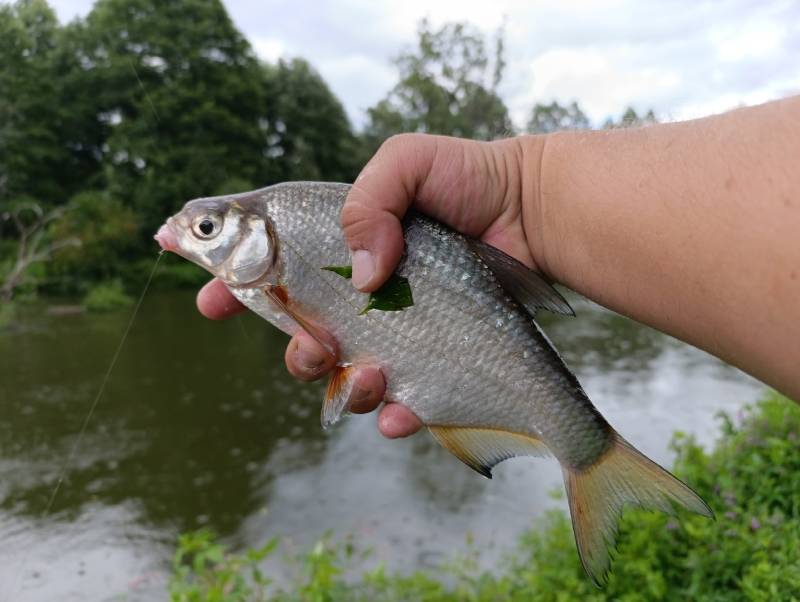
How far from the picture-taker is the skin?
1692 millimetres

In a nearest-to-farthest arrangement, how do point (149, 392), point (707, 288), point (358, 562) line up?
point (707, 288) < point (358, 562) < point (149, 392)

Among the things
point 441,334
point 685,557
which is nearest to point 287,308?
point 441,334

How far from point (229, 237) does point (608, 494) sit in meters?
1.60

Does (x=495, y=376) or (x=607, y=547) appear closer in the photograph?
(x=607, y=547)

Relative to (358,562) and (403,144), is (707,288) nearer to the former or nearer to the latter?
(403,144)

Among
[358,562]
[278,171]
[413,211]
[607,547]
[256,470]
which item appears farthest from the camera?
[278,171]

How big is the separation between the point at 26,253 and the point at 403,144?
3119 centimetres

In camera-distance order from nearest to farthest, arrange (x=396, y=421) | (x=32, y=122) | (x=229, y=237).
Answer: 1. (x=229, y=237)
2. (x=396, y=421)
3. (x=32, y=122)

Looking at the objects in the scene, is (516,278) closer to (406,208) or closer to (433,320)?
(433,320)

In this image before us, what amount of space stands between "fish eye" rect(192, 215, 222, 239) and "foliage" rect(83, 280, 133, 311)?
24971mm

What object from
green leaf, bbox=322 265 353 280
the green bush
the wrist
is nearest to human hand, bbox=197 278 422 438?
green leaf, bbox=322 265 353 280

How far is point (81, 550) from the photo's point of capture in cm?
786

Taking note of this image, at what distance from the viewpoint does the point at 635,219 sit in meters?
2.13

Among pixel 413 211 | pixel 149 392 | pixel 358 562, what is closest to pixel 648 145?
pixel 413 211
